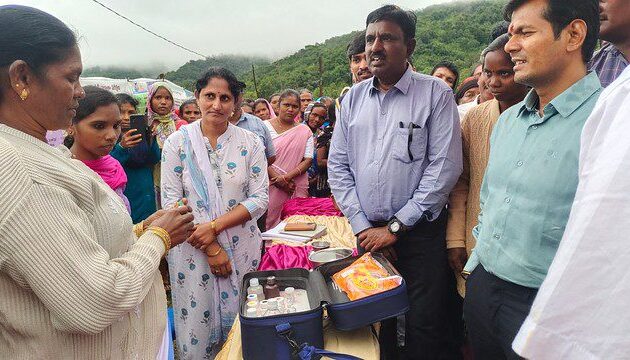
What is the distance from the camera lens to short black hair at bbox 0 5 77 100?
0.98 m

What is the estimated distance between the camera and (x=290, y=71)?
37688 mm

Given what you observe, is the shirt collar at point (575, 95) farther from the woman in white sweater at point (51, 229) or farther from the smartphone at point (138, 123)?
the smartphone at point (138, 123)

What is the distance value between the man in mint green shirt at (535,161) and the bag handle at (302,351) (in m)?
0.62

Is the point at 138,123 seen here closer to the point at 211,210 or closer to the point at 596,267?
the point at 211,210

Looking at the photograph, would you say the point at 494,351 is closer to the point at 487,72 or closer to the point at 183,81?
the point at 487,72

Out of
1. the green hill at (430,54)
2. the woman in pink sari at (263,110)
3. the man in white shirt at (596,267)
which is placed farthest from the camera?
the green hill at (430,54)

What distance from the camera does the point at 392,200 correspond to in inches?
83.5

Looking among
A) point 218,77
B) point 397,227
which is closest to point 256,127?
point 218,77

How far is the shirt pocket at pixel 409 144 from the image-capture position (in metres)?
2.09

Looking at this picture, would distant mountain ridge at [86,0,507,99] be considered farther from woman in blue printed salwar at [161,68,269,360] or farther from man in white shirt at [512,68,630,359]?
man in white shirt at [512,68,630,359]

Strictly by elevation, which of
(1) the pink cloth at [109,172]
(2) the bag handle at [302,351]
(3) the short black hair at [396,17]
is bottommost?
(2) the bag handle at [302,351]

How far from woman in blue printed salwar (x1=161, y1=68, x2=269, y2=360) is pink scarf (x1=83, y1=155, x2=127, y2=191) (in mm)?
413

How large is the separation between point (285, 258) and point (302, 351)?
126 centimetres

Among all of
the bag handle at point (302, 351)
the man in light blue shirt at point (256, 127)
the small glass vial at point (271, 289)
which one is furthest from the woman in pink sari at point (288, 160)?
the bag handle at point (302, 351)
